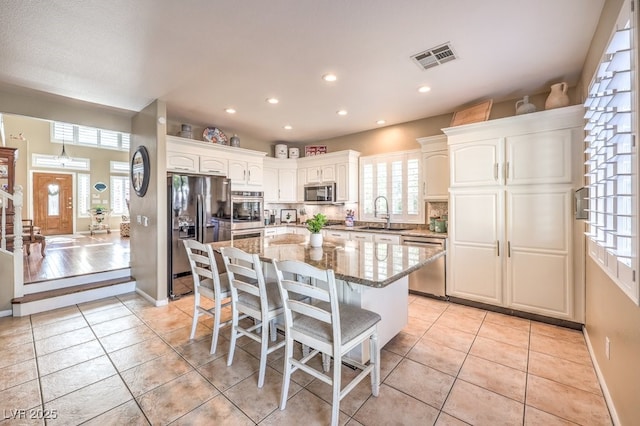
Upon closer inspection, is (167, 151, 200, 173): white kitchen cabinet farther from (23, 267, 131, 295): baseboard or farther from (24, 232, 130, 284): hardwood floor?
(24, 232, 130, 284): hardwood floor

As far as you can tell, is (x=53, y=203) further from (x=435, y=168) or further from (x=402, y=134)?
(x=435, y=168)

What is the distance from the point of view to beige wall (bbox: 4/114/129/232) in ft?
28.2

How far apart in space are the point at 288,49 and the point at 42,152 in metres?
11.5

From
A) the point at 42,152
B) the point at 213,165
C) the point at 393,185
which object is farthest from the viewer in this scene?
the point at 42,152

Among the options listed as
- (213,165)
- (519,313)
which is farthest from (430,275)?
(213,165)

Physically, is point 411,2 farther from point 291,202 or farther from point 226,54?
point 291,202

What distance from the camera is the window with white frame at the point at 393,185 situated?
4312 mm

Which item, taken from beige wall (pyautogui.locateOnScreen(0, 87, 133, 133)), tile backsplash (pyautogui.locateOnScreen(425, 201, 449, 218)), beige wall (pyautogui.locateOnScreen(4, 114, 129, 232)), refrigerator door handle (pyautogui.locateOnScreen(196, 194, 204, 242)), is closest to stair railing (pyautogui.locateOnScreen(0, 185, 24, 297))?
beige wall (pyautogui.locateOnScreen(0, 87, 133, 133))

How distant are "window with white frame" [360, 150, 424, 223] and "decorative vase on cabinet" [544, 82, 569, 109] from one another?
1.63 m

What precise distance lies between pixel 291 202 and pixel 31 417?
174 inches

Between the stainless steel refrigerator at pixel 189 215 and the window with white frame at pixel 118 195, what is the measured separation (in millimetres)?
8942

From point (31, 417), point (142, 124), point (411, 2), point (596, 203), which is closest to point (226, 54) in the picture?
point (411, 2)

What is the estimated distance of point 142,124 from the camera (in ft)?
12.6

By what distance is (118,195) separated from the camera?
10820mm
